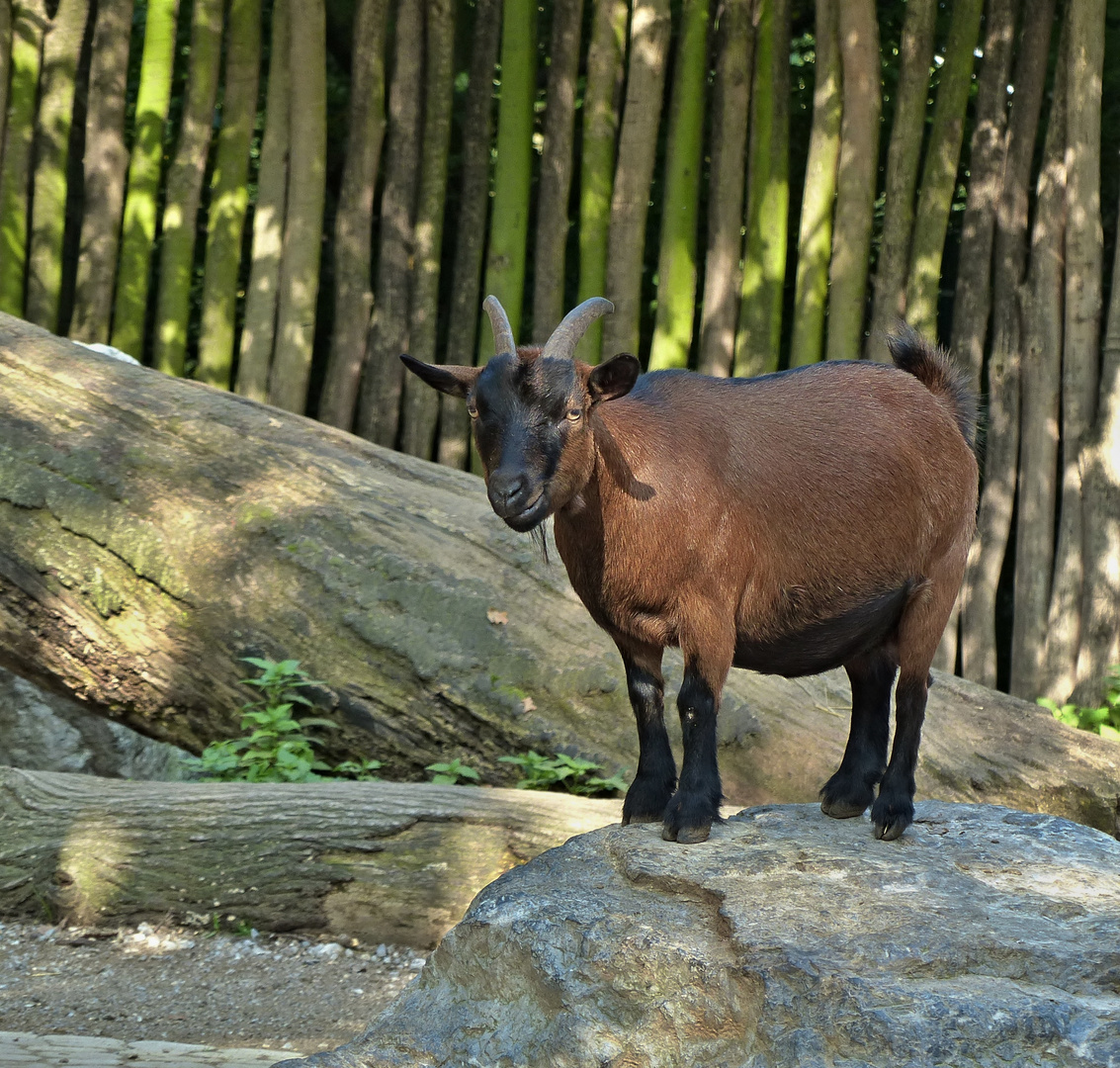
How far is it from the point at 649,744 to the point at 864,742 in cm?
69

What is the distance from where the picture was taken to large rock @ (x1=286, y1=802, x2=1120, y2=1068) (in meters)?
2.88

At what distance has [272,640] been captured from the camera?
6.14 m

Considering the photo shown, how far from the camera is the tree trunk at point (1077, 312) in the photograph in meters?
7.46

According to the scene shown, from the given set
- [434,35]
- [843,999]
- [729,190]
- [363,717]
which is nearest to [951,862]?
[843,999]

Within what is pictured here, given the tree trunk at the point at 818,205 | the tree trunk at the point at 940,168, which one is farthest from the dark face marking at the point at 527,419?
the tree trunk at the point at 940,168

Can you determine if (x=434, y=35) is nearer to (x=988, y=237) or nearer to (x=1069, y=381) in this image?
(x=988, y=237)

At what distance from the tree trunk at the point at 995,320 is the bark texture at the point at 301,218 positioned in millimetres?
3796

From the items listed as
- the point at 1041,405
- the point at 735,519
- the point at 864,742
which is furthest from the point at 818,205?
the point at 735,519

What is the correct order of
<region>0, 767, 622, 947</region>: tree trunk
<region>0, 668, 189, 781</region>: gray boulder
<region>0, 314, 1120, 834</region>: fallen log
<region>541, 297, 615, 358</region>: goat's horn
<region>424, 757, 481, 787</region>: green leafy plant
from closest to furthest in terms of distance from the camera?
<region>541, 297, 615, 358</region>: goat's horn < <region>0, 767, 622, 947</region>: tree trunk < <region>424, 757, 481, 787</region>: green leafy plant < <region>0, 314, 1120, 834</region>: fallen log < <region>0, 668, 189, 781</region>: gray boulder

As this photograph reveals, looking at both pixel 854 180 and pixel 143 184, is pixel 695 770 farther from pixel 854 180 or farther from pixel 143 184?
pixel 143 184

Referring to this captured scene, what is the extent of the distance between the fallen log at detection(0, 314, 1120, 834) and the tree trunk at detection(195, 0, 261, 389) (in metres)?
1.71

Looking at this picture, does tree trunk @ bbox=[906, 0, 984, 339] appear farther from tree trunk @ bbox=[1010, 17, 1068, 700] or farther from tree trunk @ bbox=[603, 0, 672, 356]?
tree trunk @ bbox=[603, 0, 672, 356]

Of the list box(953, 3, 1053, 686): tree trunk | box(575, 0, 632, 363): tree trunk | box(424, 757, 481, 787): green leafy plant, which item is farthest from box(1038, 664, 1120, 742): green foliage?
box(424, 757, 481, 787): green leafy plant

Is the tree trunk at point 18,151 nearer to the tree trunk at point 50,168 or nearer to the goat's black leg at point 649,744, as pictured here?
the tree trunk at point 50,168
